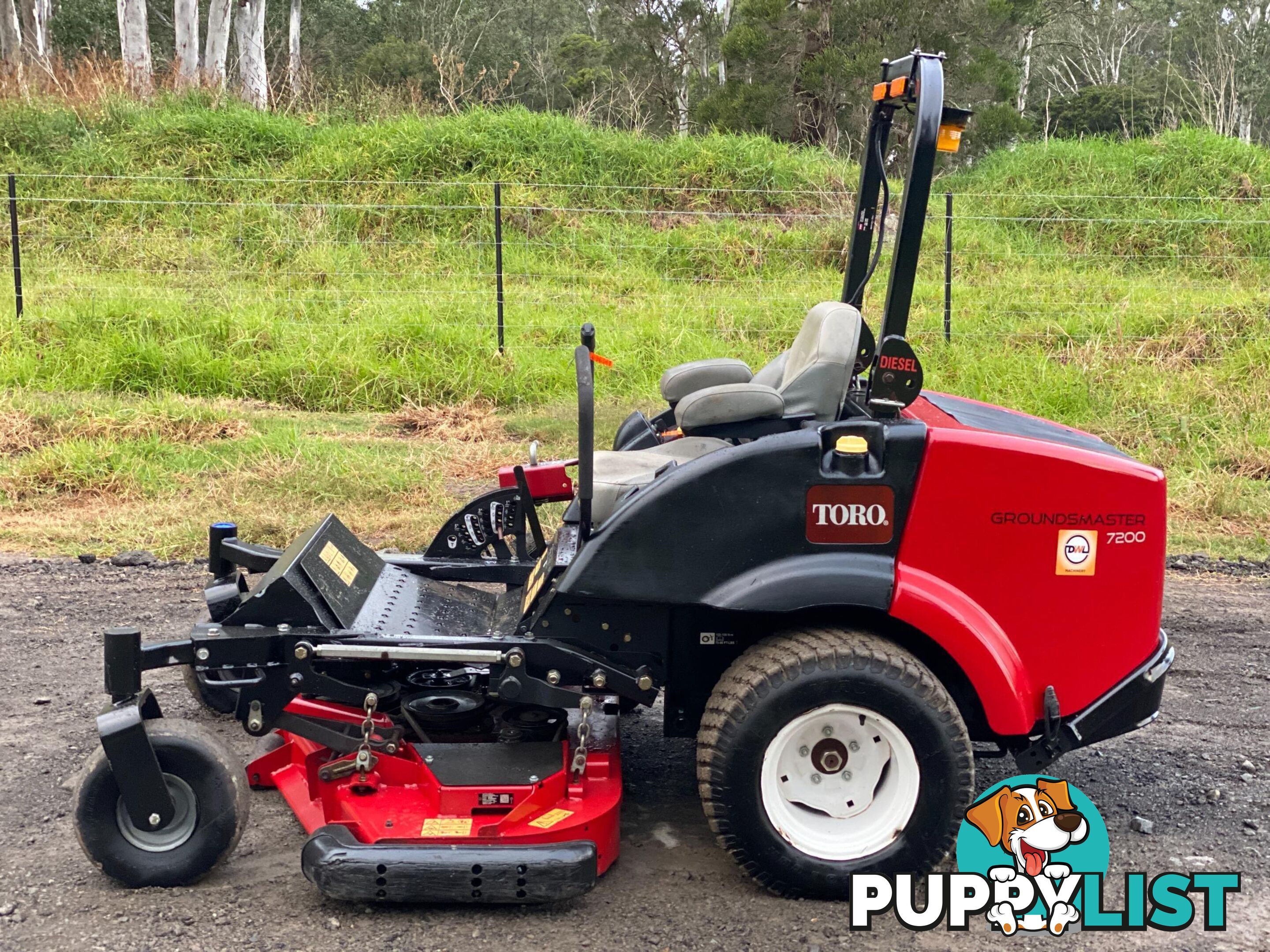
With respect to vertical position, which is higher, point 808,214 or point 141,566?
point 808,214

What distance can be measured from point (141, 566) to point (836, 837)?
4.14 meters

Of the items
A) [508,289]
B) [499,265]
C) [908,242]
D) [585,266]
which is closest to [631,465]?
[908,242]

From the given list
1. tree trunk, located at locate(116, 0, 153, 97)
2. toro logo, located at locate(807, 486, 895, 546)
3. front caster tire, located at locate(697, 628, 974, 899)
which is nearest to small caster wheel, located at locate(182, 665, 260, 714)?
front caster tire, located at locate(697, 628, 974, 899)

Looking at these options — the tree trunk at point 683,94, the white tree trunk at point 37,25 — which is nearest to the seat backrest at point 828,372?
the tree trunk at point 683,94

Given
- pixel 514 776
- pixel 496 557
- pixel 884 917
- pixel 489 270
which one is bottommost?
pixel 884 917

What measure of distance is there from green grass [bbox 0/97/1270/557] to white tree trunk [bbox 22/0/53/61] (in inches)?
381

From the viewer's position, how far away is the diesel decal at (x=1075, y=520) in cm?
330

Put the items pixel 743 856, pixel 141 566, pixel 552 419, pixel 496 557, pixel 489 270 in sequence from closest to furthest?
pixel 743 856, pixel 496 557, pixel 141 566, pixel 552 419, pixel 489 270

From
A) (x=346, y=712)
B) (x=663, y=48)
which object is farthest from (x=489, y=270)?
(x=663, y=48)

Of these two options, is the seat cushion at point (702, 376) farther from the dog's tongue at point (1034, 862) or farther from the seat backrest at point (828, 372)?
the dog's tongue at point (1034, 862)

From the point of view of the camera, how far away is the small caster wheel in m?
3.44

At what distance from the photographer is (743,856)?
10.8ft

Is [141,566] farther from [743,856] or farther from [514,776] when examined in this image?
[743,856]

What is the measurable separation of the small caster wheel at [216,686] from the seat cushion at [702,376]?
1771 millimetres
